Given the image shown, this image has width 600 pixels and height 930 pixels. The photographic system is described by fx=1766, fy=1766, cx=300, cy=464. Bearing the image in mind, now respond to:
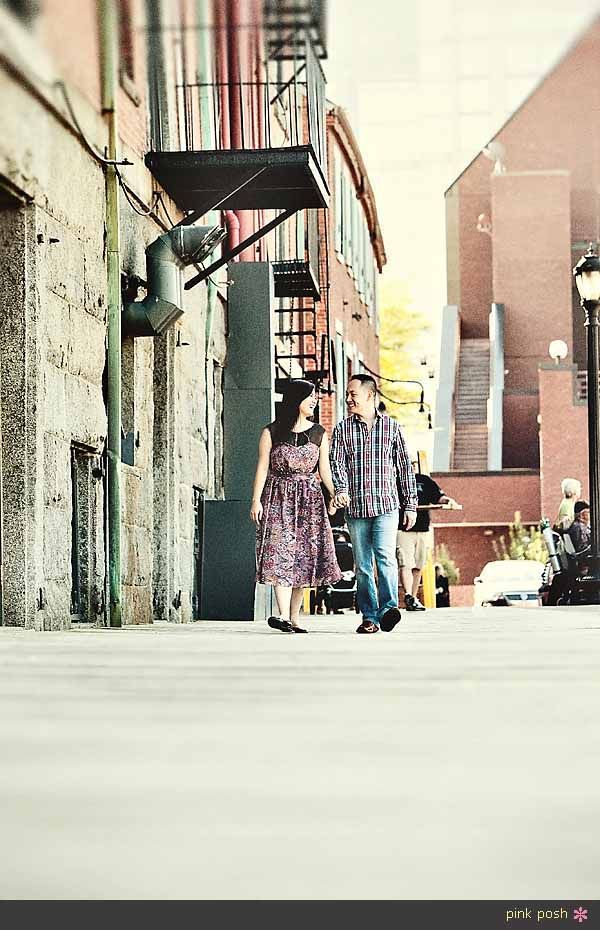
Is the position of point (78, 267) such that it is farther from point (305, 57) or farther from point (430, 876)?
point (430, 876)

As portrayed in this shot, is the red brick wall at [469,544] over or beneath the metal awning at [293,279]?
beneath

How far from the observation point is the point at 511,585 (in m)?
33.1

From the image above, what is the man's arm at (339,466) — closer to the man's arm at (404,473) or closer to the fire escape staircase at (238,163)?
the man's arm at (404,473)

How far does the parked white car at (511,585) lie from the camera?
107 feet

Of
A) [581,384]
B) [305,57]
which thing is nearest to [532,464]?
[581,384]

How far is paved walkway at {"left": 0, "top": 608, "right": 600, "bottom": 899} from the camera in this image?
2.08 m

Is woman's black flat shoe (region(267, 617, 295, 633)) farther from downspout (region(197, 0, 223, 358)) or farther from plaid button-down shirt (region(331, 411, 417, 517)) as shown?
downspout (region(197, 0, 223, 358))

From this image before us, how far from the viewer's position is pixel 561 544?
20.2 metres

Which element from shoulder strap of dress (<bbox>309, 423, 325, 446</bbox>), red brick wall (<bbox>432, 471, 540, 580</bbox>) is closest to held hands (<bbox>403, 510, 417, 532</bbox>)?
shoulder strap of dress (<bbox>309, 423, 325, 446</bbox>)

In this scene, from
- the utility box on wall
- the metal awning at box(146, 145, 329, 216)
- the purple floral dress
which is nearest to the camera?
the purple floral dress

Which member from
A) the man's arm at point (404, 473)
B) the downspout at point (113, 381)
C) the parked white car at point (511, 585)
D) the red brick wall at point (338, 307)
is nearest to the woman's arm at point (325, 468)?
the man's arm at point (404, 473)

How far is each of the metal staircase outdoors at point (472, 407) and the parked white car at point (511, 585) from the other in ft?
55.7

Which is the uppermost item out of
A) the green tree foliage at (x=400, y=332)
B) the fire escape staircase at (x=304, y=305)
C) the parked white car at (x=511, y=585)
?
the green tree foliage at (x=400, y=332)

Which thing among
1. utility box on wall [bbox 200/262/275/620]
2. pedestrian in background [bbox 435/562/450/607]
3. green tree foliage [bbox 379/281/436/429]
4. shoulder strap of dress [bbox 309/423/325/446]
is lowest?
pedestrian in background [bbox 435/562/450/607]
